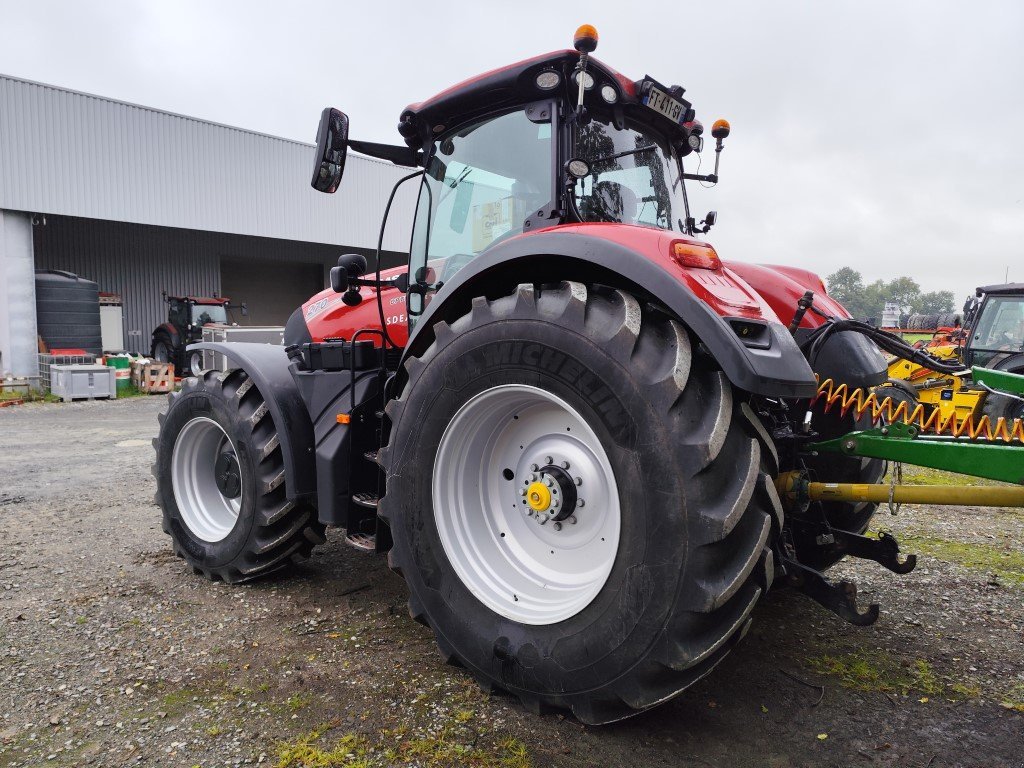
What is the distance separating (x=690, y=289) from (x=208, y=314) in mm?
18410

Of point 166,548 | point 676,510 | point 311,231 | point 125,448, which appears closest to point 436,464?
point 676,510

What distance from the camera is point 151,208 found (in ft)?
58.7

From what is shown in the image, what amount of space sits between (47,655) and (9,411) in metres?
11.0

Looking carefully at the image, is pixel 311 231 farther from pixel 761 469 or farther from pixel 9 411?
pixel 761 469

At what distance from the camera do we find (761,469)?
2.08 metres

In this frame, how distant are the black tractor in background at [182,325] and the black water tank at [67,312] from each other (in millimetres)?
2049

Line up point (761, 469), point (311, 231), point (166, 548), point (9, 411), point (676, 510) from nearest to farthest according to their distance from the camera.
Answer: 1. point (676, 510)
2. point (761, 469)
3. point (166, 548)
4. point (9, 411)
5. point (311, 231)

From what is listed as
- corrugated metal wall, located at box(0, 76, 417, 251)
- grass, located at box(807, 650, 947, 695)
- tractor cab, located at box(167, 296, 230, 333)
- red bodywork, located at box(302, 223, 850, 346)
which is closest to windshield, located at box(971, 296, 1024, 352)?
red bodywork, located at box(302, 223, 850, 346)

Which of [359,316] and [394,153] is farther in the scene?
[359,316]

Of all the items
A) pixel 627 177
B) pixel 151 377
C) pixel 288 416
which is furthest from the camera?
pixel 151 377

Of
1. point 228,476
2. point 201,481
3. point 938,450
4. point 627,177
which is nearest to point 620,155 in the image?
point 627,177

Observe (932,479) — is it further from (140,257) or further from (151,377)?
(140,257)

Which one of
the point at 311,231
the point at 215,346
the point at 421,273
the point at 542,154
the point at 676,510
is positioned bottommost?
the point at 676,510

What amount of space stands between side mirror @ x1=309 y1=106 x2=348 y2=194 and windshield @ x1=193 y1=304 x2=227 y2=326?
16429 mm
